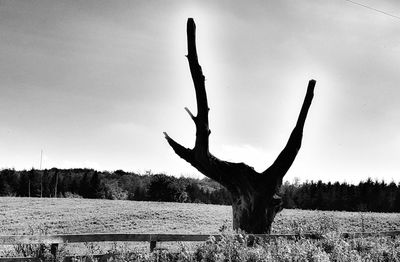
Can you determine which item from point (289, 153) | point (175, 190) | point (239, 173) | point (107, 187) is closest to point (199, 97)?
point (239, 173)

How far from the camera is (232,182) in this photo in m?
11.4

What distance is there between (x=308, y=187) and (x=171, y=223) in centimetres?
7648

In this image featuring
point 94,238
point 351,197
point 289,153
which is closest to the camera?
point 94,238

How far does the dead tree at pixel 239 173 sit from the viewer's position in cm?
1116

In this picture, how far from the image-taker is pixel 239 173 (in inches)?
448

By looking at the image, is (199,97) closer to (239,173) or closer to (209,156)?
(209,156)

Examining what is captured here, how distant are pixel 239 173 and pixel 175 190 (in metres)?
70.7

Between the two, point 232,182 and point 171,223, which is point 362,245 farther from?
point 171,223

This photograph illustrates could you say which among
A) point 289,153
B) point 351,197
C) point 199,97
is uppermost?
point 199,97

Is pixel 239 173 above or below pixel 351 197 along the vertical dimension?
above

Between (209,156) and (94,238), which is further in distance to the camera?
(209,156)

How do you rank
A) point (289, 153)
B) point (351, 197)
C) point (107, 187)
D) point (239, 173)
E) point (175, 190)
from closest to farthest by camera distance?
1. point (239, 173)
2. point (289, 153)
3. point (175, 190)
4. point (351, 197)
5. point (107, 187)

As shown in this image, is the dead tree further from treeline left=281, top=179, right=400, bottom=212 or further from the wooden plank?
treeline left=281, top=179, right=400, bottom=212

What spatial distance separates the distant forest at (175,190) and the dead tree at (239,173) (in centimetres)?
7010
